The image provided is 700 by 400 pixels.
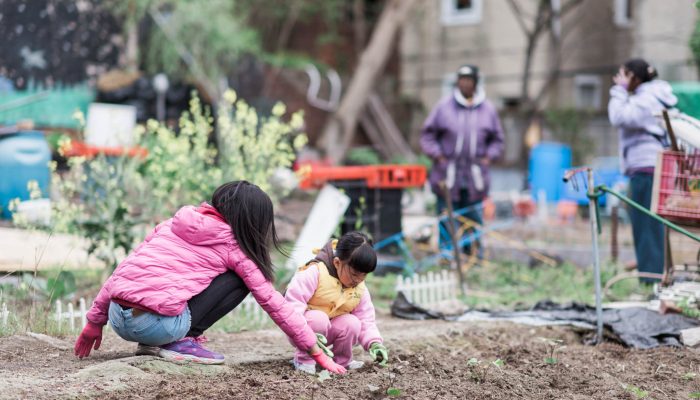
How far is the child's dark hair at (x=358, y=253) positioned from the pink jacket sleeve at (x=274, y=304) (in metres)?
0.35

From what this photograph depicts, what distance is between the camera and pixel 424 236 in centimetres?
970

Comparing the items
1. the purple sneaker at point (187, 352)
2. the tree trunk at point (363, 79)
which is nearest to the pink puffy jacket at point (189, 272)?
the purple sneaker at point (187, 352)

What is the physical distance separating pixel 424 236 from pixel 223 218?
18.6 ft

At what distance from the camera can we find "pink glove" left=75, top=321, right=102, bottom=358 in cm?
433

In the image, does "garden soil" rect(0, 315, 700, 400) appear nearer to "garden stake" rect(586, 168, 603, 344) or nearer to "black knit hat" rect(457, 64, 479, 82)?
"garden stake" rect(586, 168, 603, 344)

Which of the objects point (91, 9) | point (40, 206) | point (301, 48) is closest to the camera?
point (40, 206)

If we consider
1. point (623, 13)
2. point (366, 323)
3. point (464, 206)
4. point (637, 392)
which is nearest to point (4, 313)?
point (366, 323)

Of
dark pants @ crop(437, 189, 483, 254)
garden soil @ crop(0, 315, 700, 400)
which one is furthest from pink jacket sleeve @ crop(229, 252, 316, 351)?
dark pants @ crop(437, 189, 483, 254)

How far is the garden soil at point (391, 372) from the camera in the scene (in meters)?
3.89

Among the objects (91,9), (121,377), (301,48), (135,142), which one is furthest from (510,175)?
(121,377)

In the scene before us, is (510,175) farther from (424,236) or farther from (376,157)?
(424,236)

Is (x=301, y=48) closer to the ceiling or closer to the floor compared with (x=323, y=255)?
closer to the ceiling

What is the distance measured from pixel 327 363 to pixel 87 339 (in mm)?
1158

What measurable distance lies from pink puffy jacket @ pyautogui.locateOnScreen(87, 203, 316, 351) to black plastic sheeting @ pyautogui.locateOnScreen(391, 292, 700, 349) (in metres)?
2.38
